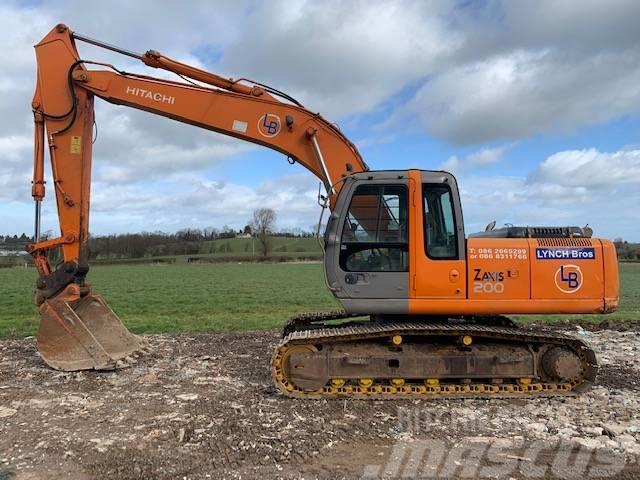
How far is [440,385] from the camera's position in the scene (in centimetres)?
707

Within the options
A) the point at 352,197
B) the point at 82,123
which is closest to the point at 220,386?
the point at 352,197

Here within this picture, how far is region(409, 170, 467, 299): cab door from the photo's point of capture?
7.00 metres

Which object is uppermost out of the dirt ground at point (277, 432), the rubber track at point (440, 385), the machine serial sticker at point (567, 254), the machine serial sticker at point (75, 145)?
the machine serial sticker at point (75, 145)

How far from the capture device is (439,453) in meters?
5.22

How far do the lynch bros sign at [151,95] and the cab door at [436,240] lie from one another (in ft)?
12.9

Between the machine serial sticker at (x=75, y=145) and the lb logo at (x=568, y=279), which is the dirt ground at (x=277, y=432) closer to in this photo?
the lb logo at (x=568, y=279)

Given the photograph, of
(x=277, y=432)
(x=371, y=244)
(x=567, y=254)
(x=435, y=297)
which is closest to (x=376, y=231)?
(x=371, y=244)

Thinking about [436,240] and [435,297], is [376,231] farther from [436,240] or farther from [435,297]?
[435,297]

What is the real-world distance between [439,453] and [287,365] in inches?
95.4

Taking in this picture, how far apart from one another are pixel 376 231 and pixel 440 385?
7.01ft

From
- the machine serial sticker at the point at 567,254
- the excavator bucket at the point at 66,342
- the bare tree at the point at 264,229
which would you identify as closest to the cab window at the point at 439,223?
the machine serial sticker at the point at 567,254

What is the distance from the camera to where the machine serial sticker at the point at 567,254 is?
7.07 meters

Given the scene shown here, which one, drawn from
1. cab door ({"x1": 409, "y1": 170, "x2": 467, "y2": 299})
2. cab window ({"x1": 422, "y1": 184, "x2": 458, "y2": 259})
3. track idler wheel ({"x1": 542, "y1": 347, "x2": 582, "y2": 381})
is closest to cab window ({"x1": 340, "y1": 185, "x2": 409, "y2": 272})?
cab door ({"x1": 409, "y1": 170, "x2": 467, "y2": 299})

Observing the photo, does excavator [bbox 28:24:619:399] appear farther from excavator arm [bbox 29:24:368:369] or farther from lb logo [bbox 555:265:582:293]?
excavator arm [bbox 29:24:368:369]
